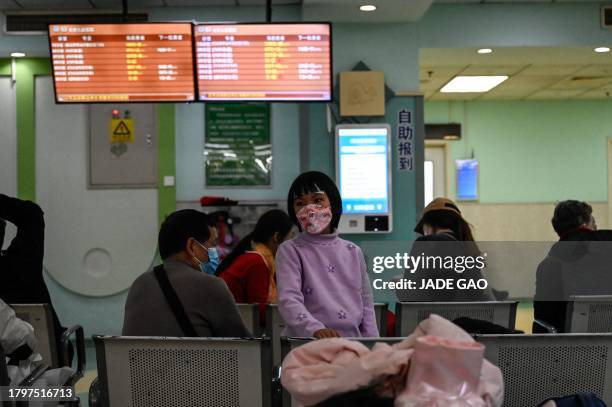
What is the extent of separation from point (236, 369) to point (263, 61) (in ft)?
11.6

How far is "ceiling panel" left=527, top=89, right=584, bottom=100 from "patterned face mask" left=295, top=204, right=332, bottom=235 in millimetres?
8505

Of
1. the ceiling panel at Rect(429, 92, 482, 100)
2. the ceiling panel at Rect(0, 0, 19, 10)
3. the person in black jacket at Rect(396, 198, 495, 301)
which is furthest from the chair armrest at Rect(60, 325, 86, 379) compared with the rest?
the ceiling panel at Rect(429, 92, 482, 100)

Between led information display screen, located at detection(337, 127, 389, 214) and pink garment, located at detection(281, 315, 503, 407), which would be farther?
led information display screen, located at detection(337, 127, 389, 214)

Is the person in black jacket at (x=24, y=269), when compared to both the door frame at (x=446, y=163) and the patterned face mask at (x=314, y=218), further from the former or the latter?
the door frame at (x=446, y=163)

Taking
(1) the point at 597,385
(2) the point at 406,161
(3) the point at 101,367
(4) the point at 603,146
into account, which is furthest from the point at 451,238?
(4) the point at 603,146

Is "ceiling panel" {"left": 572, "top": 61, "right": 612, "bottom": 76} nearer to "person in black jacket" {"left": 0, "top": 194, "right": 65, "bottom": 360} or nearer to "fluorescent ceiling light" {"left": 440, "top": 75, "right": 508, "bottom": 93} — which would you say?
"fluorescent ceiling light" {"left": 440, "top": 75, "right": 508, "bottom": 93}

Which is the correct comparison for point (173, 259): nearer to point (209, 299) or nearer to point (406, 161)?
point (209, 299)

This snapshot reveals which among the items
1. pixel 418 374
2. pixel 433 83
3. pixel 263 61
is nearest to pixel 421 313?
pixel 418 374

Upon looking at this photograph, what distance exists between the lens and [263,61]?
5.43 metres

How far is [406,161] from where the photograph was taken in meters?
6.37

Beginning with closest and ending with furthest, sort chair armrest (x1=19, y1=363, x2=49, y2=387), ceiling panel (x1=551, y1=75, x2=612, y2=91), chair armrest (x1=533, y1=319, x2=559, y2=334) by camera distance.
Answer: chair armrest (x1=19, y1=363, x2=49, y2=387), chair armrest (x1=533, y1=319, x2=559, y2=334), ceiling panel (x1=551, y1=75, x2=612, y2=91)

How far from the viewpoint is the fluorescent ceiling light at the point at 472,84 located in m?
9.17

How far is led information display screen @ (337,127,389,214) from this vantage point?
247 inches

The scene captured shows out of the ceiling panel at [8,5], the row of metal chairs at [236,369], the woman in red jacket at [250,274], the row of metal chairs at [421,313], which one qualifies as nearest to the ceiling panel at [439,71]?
the ceiling panel at [8,5]
